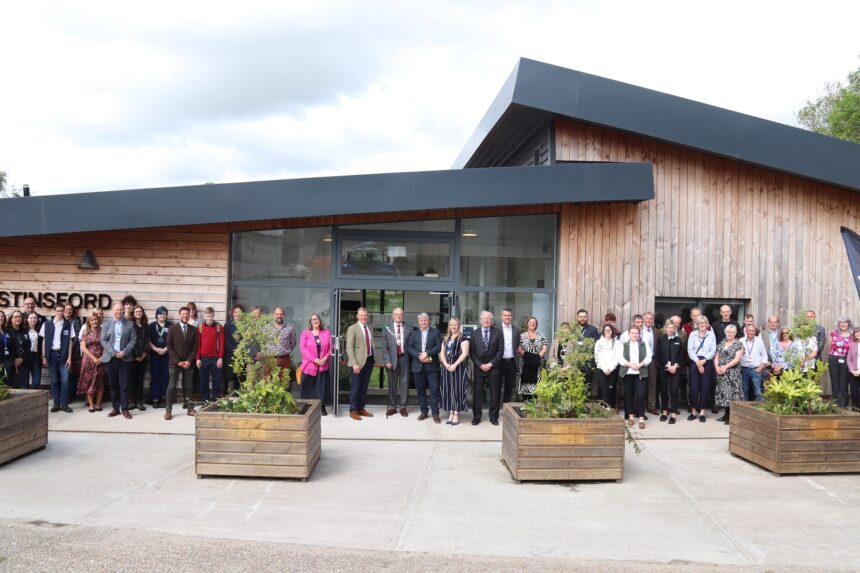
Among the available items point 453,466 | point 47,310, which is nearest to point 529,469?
point 453,466

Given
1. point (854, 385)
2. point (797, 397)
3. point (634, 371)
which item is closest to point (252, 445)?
point (634, 371)

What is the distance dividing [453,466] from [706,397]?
4.82 metres

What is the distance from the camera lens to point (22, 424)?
6875 millimetres

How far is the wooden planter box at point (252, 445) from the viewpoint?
621 cm

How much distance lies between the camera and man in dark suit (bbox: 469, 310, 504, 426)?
926cm

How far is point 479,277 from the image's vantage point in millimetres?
10617

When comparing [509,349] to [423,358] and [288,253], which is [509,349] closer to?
[423,358]

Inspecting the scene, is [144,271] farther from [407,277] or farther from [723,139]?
[723,139]

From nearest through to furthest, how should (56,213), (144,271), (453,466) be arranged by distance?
(453,466) < (56,213) < (144,271)

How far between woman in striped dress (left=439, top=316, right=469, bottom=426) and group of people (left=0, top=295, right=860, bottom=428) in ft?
0.05

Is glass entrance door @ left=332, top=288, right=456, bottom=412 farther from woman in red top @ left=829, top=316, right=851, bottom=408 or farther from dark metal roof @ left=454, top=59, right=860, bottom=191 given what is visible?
woman in red top @ left=829, top=316, right=851, bottom=408

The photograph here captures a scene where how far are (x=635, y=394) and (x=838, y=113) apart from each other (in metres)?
30.4

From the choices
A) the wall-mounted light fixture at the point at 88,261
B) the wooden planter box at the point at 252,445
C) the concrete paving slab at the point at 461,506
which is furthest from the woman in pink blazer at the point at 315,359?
the wall-mounted light fixture at the point at 88,261

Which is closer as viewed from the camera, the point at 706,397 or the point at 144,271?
the point at 706,397
